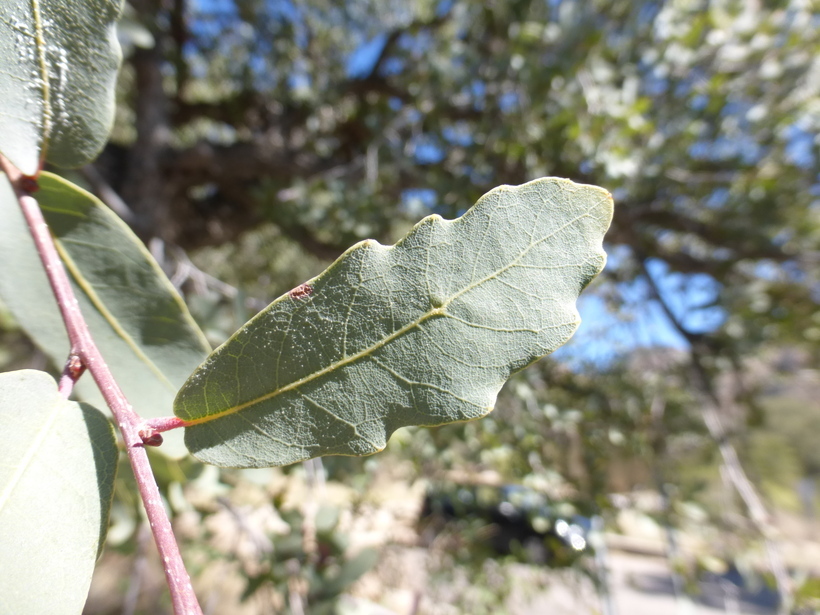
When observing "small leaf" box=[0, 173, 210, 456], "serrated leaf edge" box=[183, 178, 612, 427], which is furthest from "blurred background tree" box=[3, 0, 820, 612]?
"serrated leaf edge" box=[183, 178, 612, 427]

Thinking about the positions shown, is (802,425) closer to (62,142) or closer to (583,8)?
(583,8)

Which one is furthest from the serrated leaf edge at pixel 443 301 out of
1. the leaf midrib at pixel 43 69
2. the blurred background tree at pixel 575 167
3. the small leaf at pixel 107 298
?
the blurred background tree at pixel 575 167

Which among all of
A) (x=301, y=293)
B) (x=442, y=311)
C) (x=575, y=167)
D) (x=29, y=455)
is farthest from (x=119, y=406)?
(x=575, y=167)

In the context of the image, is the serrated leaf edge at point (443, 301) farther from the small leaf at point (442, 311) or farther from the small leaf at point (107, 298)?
the small leaf at point (107, 298)

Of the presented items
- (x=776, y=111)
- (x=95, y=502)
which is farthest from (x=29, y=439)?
(x=776, y=111)

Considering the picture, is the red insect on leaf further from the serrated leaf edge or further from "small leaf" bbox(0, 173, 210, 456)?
"small leaf" bbox(0, 173, 210, 456)

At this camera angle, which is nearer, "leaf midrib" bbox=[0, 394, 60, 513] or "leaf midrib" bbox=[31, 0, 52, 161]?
"leaf midrib" bbox=[0, 394, 60, 513]
